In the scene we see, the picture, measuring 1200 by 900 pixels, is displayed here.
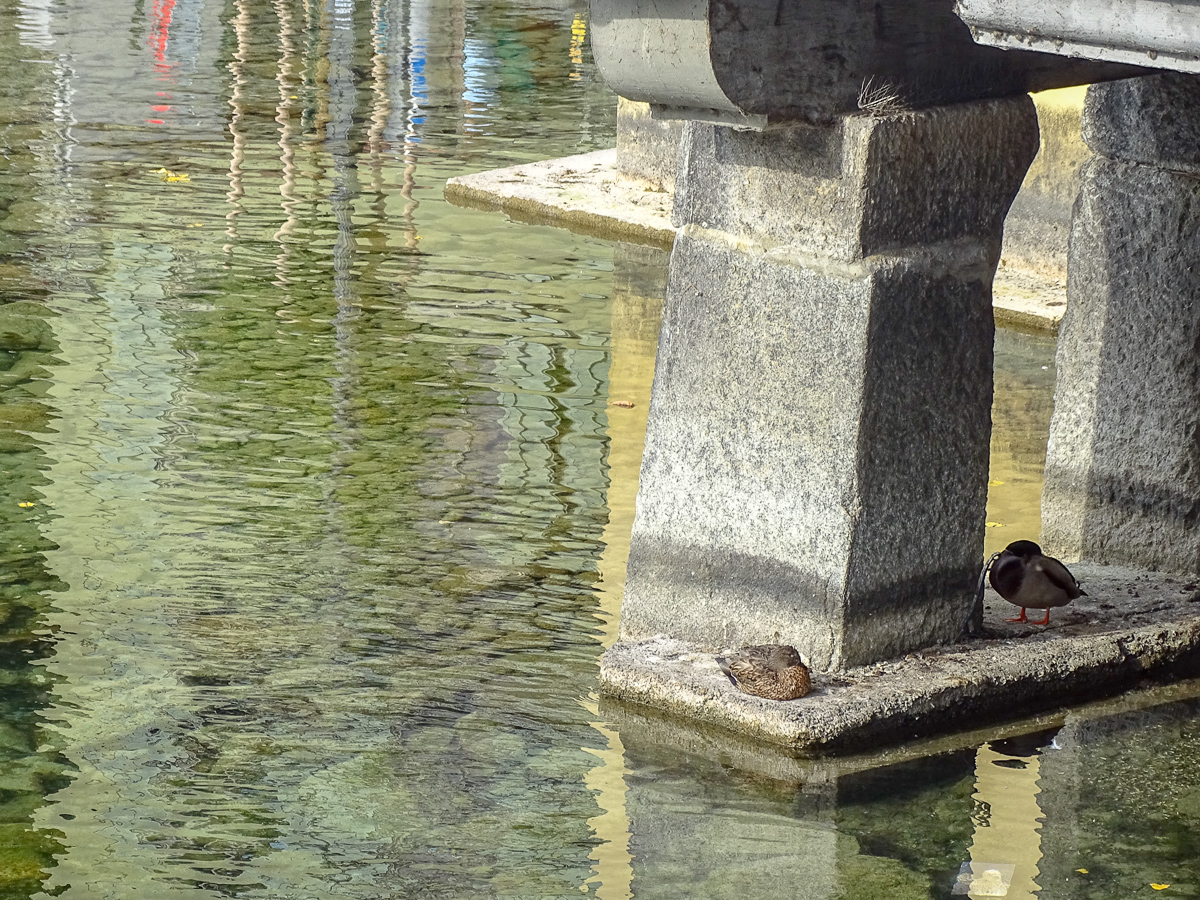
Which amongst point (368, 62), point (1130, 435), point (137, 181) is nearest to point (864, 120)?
point (1130, 435)

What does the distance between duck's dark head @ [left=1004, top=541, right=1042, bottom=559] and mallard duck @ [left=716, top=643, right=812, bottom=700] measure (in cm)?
83

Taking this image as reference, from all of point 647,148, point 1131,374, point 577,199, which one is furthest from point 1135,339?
point 647,148

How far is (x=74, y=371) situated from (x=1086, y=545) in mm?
4302

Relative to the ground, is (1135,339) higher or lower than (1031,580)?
higher

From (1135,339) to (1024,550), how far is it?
0.81m

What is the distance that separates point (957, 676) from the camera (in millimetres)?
5422

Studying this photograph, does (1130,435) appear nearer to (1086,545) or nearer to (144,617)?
(1086,545)

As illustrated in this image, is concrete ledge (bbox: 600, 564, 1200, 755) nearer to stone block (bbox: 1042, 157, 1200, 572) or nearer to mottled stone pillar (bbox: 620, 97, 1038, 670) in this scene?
mottled stone pillar (bbox: 620, 97, 1038, 670)

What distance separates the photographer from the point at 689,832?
4.88m

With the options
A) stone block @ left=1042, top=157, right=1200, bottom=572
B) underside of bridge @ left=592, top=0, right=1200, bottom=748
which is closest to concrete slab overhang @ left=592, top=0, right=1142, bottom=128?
underside of bridge @ left=592, top=0, right=1200, bottom=748

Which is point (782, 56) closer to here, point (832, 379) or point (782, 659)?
point (832, 379)

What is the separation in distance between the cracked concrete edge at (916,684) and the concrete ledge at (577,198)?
16.0 ft

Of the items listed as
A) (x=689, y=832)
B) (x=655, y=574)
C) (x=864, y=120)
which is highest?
(x=864, y=120)

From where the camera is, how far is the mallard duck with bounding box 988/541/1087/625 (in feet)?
18.8
